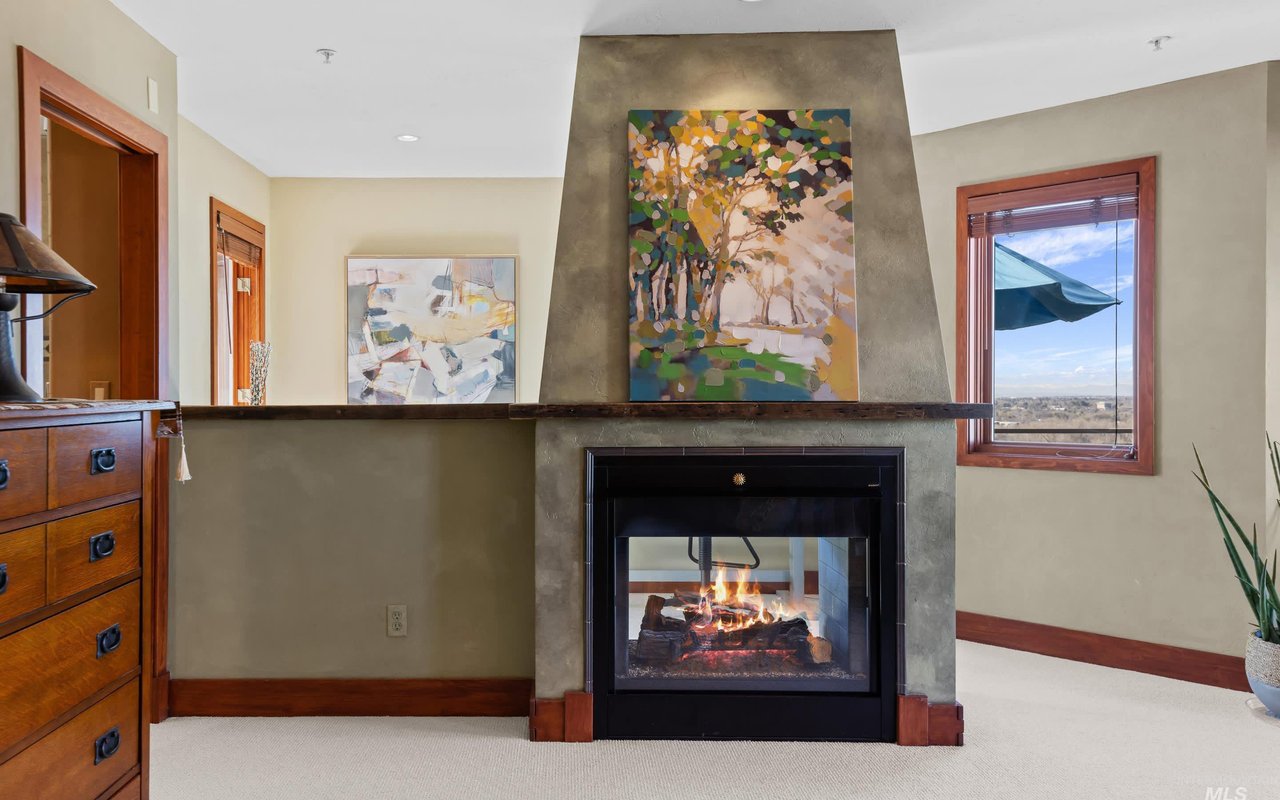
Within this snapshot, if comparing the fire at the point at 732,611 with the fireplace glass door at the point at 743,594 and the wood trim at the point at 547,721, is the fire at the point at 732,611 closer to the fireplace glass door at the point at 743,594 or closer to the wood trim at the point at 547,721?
the fireplace glass door at the point at 743,594

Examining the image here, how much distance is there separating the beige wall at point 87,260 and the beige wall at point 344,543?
41 cm

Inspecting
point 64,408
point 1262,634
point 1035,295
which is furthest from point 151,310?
point 1262,634

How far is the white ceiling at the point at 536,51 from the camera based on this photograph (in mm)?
2482

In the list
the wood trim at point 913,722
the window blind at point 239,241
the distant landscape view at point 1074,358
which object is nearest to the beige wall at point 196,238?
the window blind at point 239,241

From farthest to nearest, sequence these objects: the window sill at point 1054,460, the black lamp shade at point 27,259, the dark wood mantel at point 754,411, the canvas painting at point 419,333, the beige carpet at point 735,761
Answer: the canvas painting at point 419,333 → the window sill at point 1054,460 → the dark wood mantel at point 754,411 → the beige carpet at point 735,761 → the black lamp shade at point 27,259

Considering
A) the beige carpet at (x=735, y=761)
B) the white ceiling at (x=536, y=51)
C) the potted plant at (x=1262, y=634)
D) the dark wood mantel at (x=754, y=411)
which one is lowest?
the beige carpet at (x=735, y=761)

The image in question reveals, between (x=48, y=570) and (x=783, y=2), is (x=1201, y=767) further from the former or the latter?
(x=48, y=570)

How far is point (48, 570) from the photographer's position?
5.09 feet

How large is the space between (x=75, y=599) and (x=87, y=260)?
1622 mm

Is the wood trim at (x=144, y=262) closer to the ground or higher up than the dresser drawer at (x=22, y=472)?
higher up

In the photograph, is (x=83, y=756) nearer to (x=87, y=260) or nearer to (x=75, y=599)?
(x=75, y=599)

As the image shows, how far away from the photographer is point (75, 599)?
64.1 inches

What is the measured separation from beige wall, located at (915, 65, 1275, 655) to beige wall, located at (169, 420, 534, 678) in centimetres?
232

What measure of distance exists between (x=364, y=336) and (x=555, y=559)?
107 inches
